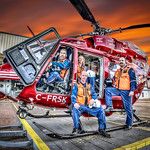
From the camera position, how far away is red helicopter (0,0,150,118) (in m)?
4.79

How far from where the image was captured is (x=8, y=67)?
4805mm

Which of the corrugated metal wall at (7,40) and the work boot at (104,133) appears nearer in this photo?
the work boot at (104,133)

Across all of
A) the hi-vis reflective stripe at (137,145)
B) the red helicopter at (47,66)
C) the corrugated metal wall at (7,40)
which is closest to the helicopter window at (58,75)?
the red helicopter at (47,66)

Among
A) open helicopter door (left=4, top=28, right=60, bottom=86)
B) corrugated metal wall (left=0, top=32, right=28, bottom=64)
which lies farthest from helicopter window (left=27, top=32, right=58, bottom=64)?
corrugated metal wall (left=0, top=32, right=28, bottom=64)

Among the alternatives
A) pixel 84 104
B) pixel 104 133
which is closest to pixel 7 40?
pixel 84 104

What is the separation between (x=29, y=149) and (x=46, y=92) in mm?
1648

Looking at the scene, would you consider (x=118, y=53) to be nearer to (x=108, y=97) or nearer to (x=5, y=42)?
(x=108, y=97)

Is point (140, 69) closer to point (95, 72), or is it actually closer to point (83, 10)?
point (95, 72)

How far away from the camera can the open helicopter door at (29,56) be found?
15.7ft

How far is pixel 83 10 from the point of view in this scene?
19.2 ft

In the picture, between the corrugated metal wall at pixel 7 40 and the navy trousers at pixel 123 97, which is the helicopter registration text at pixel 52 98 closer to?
the navy trousers at pixel 123 97

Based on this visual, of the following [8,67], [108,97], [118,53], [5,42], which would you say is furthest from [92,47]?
[5,42]

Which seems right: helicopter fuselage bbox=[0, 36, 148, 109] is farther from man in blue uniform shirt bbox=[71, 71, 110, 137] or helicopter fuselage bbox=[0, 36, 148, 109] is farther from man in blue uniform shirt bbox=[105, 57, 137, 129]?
man in blue uniform shirt bbox=[71, 71, 110, 137]

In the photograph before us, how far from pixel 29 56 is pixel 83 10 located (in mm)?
2115
